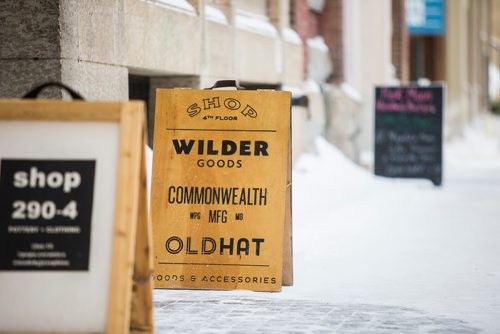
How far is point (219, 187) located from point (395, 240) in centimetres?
335

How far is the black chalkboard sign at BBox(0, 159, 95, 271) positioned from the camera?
5.21 m

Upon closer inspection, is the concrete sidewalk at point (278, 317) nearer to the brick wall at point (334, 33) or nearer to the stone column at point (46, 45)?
the stone column at point (46, 45)

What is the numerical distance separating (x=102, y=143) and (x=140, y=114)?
0.78 ft

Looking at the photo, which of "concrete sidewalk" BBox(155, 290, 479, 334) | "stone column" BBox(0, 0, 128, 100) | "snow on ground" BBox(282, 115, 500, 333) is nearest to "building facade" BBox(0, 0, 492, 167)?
"stone column" BBox(0, 0, 128, 100)

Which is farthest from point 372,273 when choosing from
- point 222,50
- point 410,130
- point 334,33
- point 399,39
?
point 399,39

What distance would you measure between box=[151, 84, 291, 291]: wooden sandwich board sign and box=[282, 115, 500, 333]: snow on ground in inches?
17.0

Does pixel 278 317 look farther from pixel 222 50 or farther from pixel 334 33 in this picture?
pixel 334 33

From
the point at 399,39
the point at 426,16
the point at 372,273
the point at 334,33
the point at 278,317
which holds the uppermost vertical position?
the point at 426,16

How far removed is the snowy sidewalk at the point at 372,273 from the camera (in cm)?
623

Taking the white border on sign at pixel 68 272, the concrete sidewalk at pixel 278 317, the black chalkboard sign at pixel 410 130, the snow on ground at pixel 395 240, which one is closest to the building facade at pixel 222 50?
the black chalkboard sign at pixel 410 130

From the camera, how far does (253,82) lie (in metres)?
14.6

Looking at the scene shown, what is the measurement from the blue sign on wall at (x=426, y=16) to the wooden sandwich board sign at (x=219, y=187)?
2398 centimetres

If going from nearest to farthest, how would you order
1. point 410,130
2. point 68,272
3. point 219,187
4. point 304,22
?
1. point 68,272
2. point 219,187
3. point 410,130
4. point 304,22

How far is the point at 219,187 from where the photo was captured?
7.44 metres
